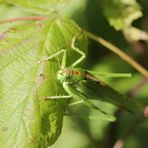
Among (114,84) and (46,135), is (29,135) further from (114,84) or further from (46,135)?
(114,84)

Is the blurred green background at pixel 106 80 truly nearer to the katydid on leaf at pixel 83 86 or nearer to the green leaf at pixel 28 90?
the katydid on leaf at pixel 83 86

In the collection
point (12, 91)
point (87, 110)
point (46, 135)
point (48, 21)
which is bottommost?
point (87, 110)

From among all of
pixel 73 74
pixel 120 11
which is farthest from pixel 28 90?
pixel 120 11

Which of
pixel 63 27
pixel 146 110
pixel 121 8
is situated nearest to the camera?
pixel 63 27

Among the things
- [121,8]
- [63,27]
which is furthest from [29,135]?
[121,8]

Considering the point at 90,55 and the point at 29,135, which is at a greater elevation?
the point at 29,135

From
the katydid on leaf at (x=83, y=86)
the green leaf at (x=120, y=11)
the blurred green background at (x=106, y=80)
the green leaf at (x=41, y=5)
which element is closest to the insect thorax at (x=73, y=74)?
the katydid on leaf at (x=83, y=86)

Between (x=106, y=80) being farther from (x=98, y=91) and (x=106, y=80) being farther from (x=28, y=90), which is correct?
(x=28, y=90)

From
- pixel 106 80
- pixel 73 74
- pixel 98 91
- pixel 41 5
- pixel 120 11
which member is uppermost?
pixel 41 5
